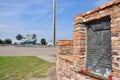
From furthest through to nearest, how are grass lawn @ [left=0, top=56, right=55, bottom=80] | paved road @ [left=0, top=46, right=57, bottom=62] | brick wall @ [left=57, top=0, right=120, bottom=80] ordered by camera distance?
paved road @ [left=0, top=46, right=57, bottom=62] < grass lawn @ [left=0, top=56, right=55, bottom=80] < brick wall @ [left=57, top=0, right=120, bottom=80]

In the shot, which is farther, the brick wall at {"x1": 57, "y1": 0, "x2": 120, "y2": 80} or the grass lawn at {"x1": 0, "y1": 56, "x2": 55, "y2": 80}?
the grass lawn at {"x1": 0, "y1": 56, "x2": 55, "y2": 80}

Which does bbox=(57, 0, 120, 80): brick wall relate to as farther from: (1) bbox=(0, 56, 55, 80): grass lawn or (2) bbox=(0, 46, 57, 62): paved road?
(2) bbox=(0, 46, 57, 62): paved road

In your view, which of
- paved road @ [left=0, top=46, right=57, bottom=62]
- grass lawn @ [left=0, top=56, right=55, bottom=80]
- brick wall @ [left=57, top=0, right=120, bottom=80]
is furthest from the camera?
paved road @ [left=0, top=46, right=57, bottom=62]

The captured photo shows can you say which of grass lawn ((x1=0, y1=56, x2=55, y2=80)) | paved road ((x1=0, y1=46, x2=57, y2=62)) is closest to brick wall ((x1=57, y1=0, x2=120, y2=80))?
grass lawn ((x1=0, y1=56, x2=55, y2=80))

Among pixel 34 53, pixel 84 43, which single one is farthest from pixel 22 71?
pixel 34 53

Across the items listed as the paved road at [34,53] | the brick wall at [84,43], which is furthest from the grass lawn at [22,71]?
the paved road at [34,53]

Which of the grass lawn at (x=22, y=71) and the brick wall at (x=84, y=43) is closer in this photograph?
the brick wall at (x=84, y=43)

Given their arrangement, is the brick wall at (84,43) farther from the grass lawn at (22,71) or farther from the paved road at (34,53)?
the paved road at (34,53)

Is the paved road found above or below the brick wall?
below

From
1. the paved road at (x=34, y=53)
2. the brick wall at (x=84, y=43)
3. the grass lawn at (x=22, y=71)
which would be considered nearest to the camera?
the brick wall at (x=84, y=43)

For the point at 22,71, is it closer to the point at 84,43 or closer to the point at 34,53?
the point at 84,43

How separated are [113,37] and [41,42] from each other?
5095 cm

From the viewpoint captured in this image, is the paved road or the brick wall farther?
the paved road

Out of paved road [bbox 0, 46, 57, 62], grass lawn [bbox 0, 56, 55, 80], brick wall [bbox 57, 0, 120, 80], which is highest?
brick wall [bbox 57, 0, 120, 80]
